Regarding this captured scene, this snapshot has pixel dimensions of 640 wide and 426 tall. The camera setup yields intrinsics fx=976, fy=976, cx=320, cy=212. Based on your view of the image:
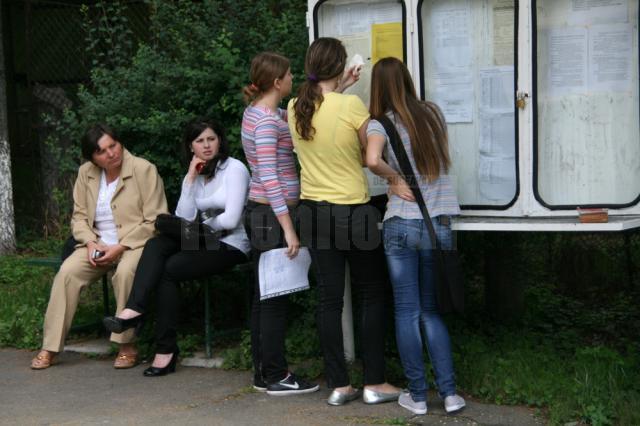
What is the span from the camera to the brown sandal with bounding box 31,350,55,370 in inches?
240

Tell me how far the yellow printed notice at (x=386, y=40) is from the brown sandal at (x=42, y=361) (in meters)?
2.74

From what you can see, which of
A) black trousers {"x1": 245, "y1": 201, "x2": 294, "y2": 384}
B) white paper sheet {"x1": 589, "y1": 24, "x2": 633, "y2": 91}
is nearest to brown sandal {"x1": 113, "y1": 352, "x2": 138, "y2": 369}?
black trousers {"x1": 245, "y1": 201, "x2": 294, "y2": 384}

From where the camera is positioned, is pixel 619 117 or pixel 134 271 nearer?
pixel 619 117

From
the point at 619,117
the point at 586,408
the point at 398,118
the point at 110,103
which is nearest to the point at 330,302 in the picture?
the point at 398,118

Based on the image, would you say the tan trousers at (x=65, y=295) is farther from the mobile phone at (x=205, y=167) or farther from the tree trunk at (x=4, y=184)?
the tree trunk at (x=4, y=184)

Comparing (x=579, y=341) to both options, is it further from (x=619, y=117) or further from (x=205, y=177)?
(x=205, y=177)

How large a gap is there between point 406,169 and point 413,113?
0.27 m

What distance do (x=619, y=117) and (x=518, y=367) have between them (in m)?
1.42

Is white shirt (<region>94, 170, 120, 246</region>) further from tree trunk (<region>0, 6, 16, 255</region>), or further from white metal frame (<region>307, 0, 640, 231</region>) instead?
tree trunk (<region>0, 6, 16, 255</region>)

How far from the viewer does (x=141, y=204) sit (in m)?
6.11

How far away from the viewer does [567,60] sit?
199 inches

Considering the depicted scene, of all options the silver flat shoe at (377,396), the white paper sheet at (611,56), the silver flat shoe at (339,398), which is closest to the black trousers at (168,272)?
the silver flat shoe at (339,398)

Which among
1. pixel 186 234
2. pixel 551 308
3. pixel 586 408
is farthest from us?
pixel 551 308

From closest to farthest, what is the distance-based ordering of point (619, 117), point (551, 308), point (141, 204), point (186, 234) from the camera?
point (619, 117)
point (186, 234)
point (141, 204)
point (551, 308)
